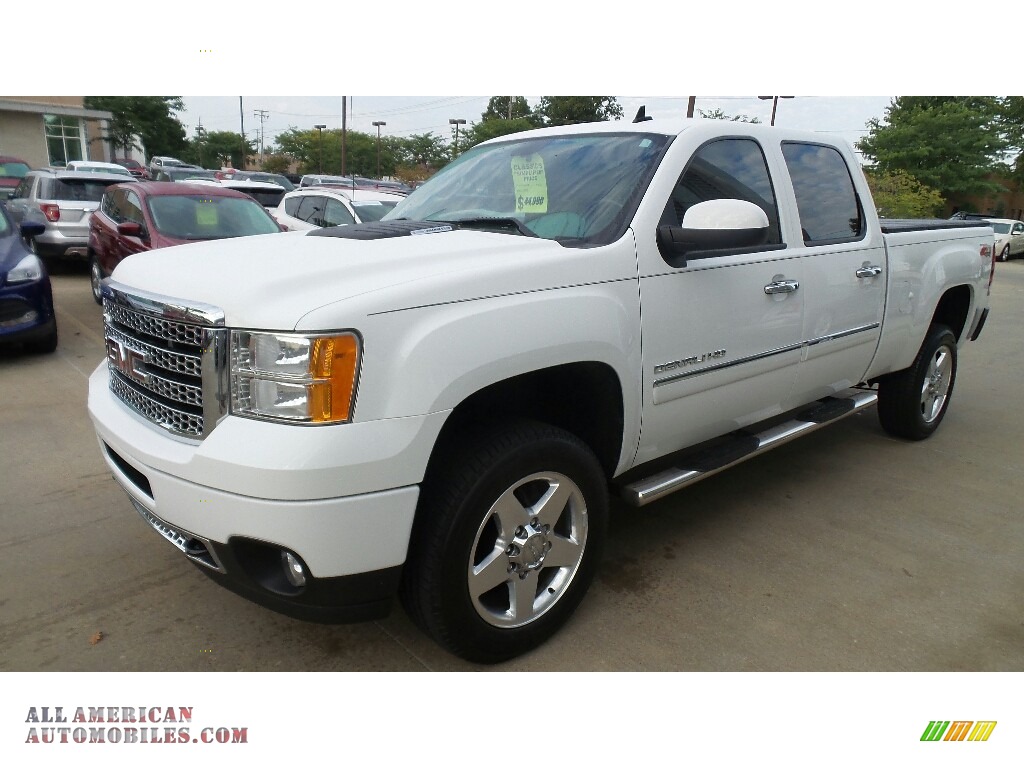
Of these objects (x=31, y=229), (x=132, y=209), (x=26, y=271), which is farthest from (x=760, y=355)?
(x=132, y=209)

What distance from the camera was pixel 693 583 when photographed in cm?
314

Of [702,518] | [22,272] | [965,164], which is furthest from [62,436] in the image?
[965,164]

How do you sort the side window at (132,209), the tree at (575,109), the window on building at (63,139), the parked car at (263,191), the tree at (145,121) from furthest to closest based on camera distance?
the tree at (145,121)
the window on building at (63,139)
the tree at (575,109)
the parked car at (263,191)
the side window at (132,209)

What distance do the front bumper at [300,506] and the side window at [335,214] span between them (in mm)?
7978

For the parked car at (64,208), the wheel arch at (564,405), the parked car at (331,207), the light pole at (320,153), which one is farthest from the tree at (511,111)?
the light pole at (320,153)

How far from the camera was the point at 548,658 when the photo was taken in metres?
2.61

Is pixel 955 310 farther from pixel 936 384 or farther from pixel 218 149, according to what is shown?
pixel 218 149

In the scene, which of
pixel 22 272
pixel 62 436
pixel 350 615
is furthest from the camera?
pixel 22 272

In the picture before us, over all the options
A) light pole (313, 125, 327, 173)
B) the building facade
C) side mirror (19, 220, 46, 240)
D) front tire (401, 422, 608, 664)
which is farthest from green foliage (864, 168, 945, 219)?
light pole (313, 125, 327, 173)

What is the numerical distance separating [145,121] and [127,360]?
47923 millimetres

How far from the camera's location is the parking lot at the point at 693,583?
8.61 ft

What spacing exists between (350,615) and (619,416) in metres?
1.20

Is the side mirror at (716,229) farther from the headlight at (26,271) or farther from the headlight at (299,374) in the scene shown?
the headlight at (26,271)
